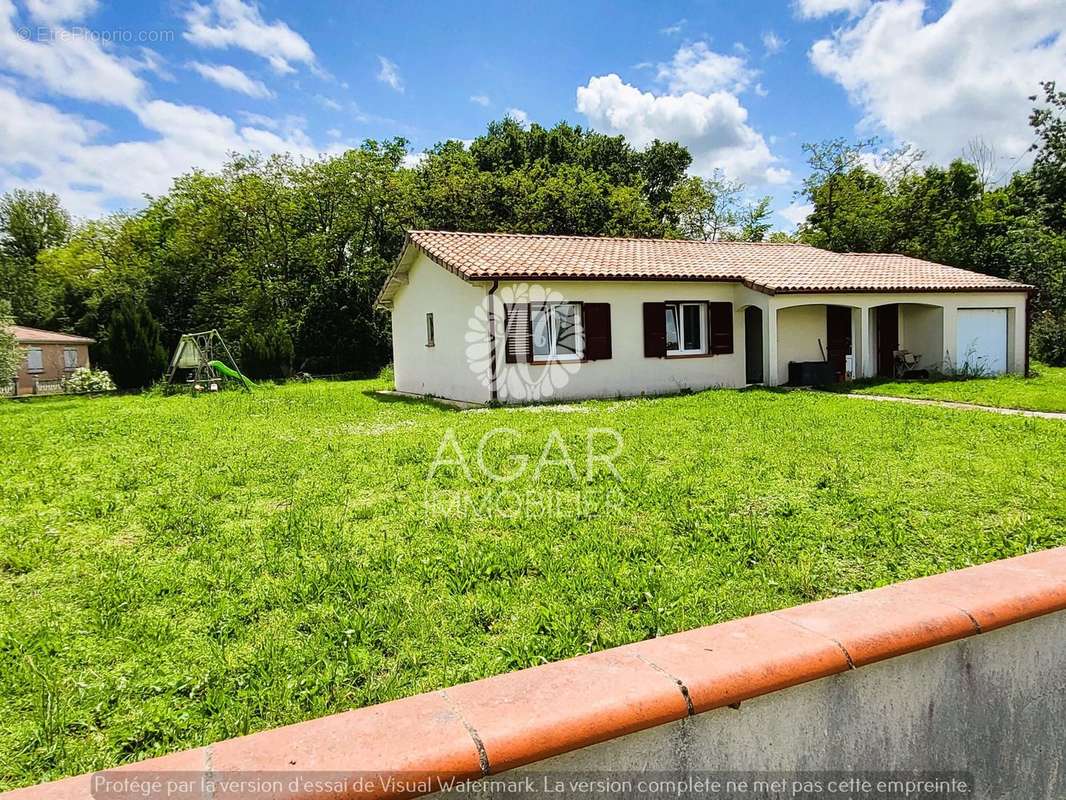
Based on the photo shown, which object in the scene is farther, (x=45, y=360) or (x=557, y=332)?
(x=45, y=360)

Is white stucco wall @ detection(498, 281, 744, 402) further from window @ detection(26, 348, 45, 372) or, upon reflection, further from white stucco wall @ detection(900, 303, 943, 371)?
window @ detection(26, 348, 45, 372)

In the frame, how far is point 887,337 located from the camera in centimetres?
1792

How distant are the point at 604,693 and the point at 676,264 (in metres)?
15.2

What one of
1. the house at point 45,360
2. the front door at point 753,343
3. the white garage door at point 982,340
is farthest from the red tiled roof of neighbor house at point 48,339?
the white garage door at point 982,340

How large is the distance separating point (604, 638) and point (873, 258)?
2132cm

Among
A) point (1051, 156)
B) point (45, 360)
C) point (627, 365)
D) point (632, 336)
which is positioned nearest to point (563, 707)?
point (627, 365)

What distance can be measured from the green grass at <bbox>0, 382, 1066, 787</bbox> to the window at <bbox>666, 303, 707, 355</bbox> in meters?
7.32

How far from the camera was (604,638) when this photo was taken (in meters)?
2.93

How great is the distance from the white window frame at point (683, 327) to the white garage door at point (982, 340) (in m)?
7.53

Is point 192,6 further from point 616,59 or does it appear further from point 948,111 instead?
point 948,111

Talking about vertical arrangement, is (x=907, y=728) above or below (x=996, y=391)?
below

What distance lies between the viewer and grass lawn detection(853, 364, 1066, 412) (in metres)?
11.6

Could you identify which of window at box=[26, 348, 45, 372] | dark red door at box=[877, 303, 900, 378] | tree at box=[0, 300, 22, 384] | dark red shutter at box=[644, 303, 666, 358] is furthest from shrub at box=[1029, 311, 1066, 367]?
window at box=[26, 348, 45, 372]

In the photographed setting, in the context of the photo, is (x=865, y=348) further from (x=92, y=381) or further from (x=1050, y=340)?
(x=92, y=381)
